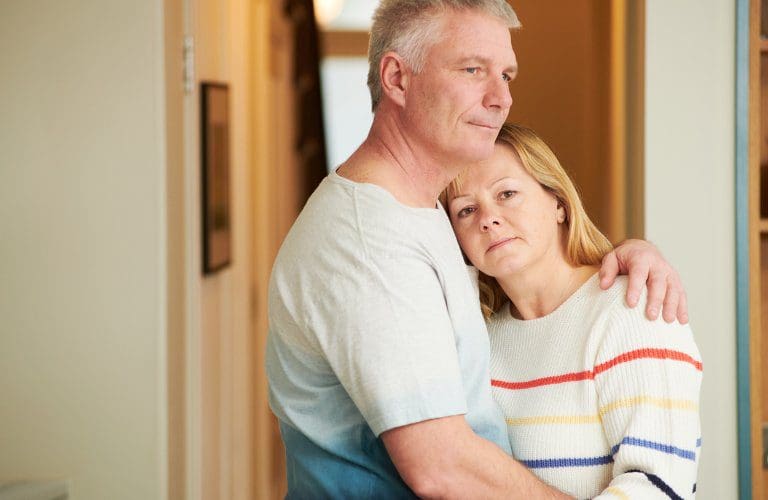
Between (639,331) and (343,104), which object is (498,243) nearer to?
(639,331)

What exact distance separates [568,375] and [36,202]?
1380 millimetres

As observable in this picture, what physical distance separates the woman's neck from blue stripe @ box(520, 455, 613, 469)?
0.28 meters

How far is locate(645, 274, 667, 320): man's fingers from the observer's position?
157cm

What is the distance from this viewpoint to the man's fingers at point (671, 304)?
158cm

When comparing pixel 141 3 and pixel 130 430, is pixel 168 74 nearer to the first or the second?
pixel 141 3

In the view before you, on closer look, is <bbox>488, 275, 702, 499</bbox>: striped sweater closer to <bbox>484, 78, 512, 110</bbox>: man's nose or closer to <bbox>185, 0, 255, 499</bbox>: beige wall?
<bbox>484, 78, 512, 110</bbox>: man's nose

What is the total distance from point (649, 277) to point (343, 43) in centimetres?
443

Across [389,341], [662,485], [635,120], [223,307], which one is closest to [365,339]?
[389,341]

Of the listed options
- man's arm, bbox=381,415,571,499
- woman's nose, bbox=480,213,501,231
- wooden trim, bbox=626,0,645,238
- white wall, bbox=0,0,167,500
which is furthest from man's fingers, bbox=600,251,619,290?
white wall, bbox=0,0,167,500

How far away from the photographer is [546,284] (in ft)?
5.73

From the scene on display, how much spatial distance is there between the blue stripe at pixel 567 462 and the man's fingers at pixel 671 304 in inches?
9.9

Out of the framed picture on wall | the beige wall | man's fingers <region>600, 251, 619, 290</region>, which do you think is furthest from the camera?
the framed picture on wall

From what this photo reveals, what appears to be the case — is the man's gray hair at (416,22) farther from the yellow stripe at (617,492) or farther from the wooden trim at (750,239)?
Result: the wooden trim at (750,239)

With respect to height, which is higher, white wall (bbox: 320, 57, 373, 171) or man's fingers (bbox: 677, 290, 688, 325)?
white wall (bbox: 320, 57, 373, 171)
